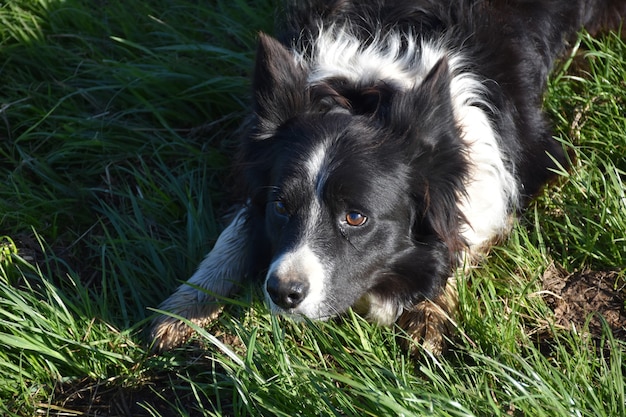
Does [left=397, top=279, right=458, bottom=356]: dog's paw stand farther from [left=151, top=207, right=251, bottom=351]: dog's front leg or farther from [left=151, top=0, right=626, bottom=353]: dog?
[left=151, top=207, right=251, bottom=351]: dog's front leg

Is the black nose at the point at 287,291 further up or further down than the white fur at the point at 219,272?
further up

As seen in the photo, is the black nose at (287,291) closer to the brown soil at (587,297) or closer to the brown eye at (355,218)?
the brown eye at (355,218)

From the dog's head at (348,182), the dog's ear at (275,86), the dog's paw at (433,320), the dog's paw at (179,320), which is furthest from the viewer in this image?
the dog's paw at (179,320)

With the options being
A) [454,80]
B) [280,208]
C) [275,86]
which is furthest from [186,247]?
[454,80]

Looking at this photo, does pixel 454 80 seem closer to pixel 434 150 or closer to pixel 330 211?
pixel 434 150

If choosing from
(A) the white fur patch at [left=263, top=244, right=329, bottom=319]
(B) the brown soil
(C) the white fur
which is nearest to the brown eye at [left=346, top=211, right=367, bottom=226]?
(A) the white fur patch at [left=263, top=244, right=329, bottom=319]

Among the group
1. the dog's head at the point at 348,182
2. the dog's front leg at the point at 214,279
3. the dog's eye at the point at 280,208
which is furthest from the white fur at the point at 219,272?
the dog's eye at the point at 280,208

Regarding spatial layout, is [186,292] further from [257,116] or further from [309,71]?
[309,71]

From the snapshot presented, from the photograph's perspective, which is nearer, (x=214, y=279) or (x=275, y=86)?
(x=275, y=86)
